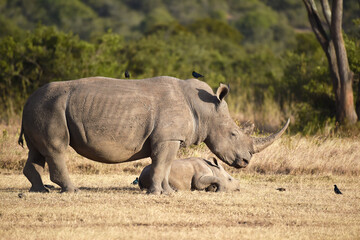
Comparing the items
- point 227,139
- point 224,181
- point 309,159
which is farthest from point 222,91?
point 309,159

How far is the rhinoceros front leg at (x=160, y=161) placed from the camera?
32.8ft

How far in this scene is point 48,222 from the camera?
26.0ft

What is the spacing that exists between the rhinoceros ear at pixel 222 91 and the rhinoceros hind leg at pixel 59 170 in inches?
104

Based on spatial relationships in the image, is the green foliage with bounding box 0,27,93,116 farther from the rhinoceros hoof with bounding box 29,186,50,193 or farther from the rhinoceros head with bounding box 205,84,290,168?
the rhinoceros head with bounding box 205,84,290,168

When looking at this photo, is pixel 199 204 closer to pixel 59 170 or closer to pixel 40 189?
pixel 59 170

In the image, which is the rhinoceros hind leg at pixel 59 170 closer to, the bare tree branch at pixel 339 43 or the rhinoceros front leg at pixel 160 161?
the rhinoceros front leg at pixel 160 161

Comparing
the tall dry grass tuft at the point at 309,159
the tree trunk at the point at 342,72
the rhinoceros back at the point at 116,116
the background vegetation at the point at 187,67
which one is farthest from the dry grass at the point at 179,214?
the tree trunk at the point at 342,72

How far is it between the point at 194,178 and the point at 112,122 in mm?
1784

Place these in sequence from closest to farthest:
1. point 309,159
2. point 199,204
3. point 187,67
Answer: point 199,204
point 309,159
point 187,67

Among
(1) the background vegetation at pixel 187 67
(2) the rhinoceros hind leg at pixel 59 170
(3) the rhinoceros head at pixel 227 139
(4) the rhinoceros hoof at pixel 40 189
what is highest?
(3) the rhinoceros head at pixel 227 139

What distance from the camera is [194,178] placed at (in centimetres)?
1078

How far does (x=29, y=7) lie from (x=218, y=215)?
331ft

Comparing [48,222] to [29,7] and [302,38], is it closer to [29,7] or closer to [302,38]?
[302,38]

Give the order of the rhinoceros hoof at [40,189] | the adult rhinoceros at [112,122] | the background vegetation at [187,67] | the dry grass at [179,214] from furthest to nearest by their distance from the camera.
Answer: the background vegetation at [187,67]
the rhinoceros hoof at [40,189]
the adult rhinoceros at [112,122]
the dry grass at [179,214]
